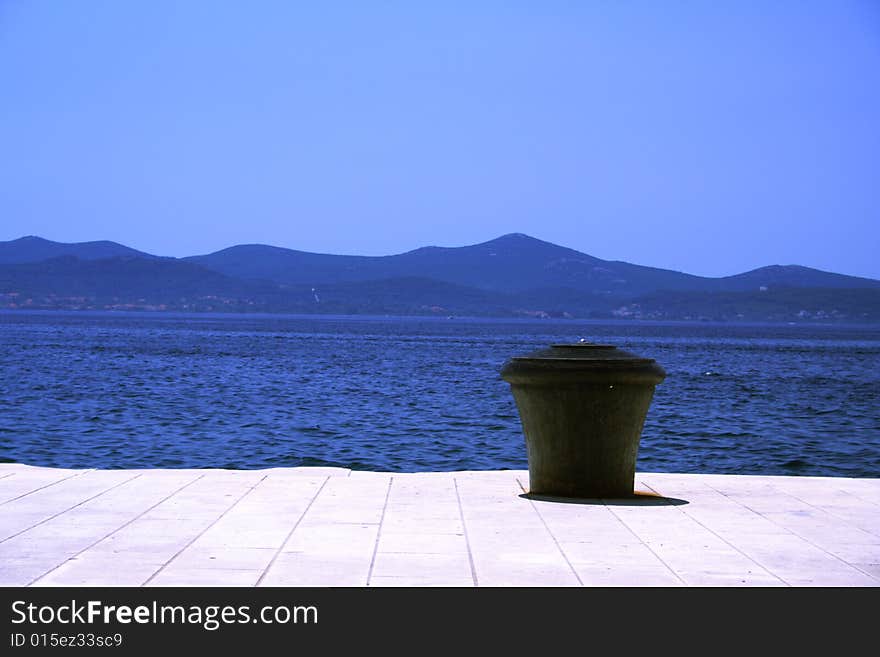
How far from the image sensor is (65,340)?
109 metres

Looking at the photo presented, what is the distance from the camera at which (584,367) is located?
925cm

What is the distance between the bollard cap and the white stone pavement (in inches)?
37.1

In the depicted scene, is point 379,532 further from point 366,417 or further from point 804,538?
point 366,417

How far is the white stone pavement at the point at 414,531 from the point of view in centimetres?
643

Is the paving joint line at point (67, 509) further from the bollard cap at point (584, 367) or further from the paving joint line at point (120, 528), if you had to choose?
the bollard cap at point (584, 367)

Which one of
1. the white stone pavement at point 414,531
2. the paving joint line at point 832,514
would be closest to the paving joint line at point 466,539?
the white stone pavement at point 414,531

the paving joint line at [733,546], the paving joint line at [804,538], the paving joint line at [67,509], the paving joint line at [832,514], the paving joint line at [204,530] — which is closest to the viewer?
the paving joint line at [204,530]

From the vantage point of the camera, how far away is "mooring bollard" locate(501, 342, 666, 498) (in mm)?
9258

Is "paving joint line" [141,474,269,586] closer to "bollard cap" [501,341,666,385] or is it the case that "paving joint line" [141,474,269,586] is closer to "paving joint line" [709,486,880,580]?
"bollard cap" [501,341,666,385]

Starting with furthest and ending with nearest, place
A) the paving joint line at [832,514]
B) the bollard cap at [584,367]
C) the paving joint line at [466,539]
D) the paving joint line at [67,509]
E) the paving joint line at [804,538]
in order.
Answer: the bollard cap at [584,367], the paving joint line at [832,514], the paving joint line at [67,509], the paving joint line at [804,538], the paving joint line at [466,539]

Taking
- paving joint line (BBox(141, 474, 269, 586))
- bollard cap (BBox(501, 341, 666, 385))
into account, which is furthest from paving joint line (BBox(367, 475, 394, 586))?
bollard cap (BBox(501, 341, 666, 385))
